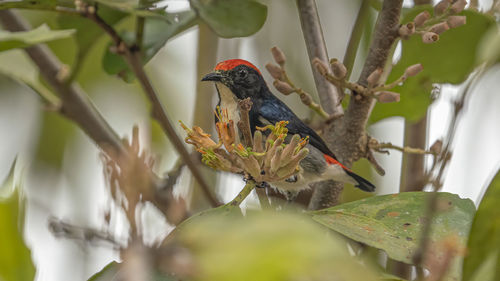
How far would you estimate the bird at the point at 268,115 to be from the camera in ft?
7.93

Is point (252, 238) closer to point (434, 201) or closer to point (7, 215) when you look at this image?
point (434, 201)

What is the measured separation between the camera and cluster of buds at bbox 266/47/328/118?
190 cm

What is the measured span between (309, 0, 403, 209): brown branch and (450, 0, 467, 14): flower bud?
157mm

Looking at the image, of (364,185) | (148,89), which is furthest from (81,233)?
(364,185)

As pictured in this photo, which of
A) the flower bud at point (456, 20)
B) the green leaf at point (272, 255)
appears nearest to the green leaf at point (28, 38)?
the green leaf at point (272, 255)

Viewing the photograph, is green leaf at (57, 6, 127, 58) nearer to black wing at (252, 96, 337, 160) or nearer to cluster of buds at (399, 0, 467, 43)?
black wing at (252, 96, 337, 160)

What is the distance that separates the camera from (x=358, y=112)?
190cm

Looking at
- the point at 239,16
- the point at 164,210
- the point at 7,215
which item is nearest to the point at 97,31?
the point at 239,16

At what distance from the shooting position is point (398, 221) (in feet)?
4.50

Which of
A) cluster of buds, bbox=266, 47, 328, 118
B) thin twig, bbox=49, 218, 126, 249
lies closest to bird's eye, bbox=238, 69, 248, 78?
cluster of buds, bbox=266, 47, 328, 118

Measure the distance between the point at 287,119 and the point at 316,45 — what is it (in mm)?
512

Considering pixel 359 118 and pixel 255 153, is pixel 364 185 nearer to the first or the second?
pixel 359 118

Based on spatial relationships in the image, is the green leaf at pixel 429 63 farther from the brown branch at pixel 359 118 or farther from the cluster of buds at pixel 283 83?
the cluster of buds at pixel 283 83

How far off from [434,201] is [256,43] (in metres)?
2.47
